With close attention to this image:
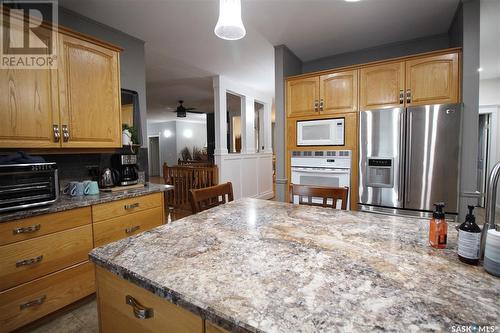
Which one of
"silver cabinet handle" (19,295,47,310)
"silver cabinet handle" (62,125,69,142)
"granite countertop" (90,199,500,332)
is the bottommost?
"silver cabinet handle" (19,295,47,310)

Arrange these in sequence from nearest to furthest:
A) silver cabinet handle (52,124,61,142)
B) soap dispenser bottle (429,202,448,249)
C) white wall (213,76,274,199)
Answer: soap dispenser bottle (429,202,448,249) → silver cabinet handle (52,124,61,142) → white wall (213,76,274,199)

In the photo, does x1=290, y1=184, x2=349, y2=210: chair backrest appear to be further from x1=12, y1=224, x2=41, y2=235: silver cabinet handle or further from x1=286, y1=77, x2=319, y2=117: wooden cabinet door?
x1=12, y1=224, x2=41, y2=235: silver cabinet handle

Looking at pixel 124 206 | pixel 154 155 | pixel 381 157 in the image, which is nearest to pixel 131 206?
pixel 124 206

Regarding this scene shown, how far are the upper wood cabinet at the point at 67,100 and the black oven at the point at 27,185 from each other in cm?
23

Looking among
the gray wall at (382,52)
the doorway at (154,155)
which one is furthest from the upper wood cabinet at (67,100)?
the doorway at (154,155)

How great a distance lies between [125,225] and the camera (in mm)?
1989

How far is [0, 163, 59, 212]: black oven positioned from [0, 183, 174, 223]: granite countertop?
40 millimetres

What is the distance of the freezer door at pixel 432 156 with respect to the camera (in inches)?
82.4

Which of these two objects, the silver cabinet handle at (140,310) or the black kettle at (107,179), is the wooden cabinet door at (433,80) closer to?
the silver cabinet handle at (140,310)

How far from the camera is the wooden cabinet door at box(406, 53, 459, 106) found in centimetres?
214

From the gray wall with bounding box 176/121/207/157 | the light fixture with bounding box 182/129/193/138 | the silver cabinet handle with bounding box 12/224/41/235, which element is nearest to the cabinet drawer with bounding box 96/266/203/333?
the silver cabinet handle with bounding box 12/224/41/235

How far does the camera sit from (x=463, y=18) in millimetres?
2059

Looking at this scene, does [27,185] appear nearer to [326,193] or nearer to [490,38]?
[326,193]

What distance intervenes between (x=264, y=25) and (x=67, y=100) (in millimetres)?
1949
